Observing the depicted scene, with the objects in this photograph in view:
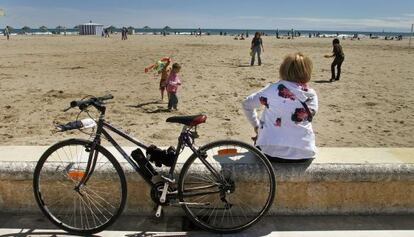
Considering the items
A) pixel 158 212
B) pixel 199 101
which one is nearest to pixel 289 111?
pixel 158 212

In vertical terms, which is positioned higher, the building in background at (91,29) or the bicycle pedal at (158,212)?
the building in background at (91,29)

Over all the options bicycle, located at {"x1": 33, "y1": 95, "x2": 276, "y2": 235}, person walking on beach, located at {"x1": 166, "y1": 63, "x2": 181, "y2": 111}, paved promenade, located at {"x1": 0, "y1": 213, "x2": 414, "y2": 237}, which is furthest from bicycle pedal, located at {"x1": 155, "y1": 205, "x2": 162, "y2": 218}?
person walking on beach, located at {"x1": 166, "y1": 63, "x2": 181, "y2": 111}

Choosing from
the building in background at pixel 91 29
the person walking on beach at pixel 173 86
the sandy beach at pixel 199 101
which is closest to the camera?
the sandy beach at pixel 199 101

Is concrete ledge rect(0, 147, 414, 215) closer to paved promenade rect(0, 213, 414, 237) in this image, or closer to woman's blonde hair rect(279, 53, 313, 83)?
paved promenade rect(0, 213, 414, 237)

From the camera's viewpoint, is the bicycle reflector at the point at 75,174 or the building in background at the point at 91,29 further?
the building in background at the point at 91,29

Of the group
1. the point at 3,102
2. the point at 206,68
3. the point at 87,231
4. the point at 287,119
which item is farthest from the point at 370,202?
the point at 206,68

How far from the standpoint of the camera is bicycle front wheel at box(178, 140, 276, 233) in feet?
12.1

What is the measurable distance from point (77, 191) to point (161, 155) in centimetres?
75

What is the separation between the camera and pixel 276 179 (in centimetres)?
387

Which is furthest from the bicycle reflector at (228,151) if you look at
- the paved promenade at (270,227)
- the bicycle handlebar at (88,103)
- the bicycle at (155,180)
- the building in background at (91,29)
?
the building in background at (91,29)

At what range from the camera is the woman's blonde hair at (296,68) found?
3.73m

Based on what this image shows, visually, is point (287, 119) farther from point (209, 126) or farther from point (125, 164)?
point (209, 126)

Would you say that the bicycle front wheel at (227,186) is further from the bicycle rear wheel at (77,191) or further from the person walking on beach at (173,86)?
the person walking on beach at (173,86)

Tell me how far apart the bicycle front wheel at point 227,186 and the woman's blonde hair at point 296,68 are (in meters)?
0.67
